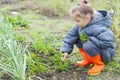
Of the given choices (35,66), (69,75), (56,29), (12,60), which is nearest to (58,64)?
(69,75)

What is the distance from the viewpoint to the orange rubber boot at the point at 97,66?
13.2ft

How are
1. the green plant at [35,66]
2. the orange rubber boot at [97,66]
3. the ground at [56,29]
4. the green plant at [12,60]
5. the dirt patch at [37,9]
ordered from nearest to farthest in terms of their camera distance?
the green plant at [12,60] → the green plant at [35,66] → the ground at [56,29] → the orange rubber boot at [97,66] → the dirt patch at [37,9]

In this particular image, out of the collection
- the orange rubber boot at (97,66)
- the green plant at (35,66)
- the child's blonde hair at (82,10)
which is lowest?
the orange rubber boot at (97,66)

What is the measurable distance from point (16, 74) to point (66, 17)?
12.9 ft

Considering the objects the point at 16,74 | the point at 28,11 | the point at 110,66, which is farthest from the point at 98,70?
the point at 28,11

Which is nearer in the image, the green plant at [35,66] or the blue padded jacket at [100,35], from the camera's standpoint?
the green plant at [35,66]

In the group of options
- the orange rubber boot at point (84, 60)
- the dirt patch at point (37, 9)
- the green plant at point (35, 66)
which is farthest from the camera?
the dirt patch at point (37, 9)

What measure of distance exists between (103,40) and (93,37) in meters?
0.12

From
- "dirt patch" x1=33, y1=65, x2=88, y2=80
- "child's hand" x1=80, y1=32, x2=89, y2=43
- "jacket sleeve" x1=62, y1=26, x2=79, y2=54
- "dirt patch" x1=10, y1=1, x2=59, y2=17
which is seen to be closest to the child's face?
"child's hand" x1=80, y1=32, x2=89, y2=43

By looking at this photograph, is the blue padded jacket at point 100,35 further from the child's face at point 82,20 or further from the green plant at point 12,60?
the green plant at point 12,60

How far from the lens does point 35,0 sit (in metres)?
8.36

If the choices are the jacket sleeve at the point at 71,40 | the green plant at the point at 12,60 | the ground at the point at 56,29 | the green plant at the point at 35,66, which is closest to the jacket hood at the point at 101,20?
the jacket sleeve at the point at 71,40

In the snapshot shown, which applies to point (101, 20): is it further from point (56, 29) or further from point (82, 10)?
point (56, 29)

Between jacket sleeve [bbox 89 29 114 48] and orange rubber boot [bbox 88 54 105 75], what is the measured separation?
0.17 metres
